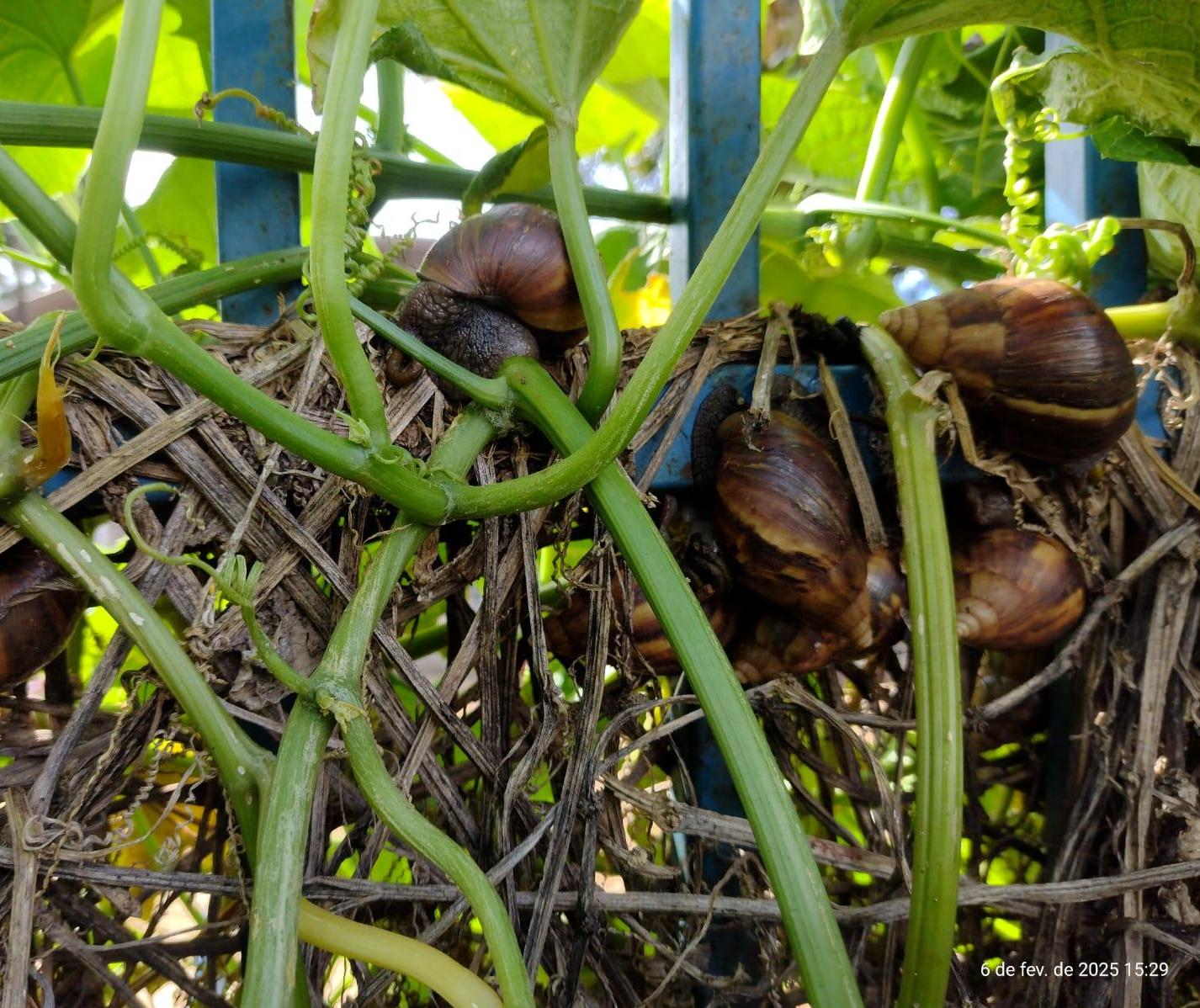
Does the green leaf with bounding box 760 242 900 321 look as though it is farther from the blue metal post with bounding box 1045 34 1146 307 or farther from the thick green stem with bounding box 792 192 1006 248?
the blue metal post with bounding box 1045 34 1146 307

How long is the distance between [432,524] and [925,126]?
913mm

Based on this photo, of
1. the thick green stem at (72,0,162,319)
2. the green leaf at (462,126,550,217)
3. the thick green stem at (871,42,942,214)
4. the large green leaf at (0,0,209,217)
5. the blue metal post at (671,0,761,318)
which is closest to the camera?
the thick green stem at (72,0,162,319)

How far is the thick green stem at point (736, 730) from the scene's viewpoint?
1.32 ft

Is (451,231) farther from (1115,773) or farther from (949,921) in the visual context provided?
(1115,773)

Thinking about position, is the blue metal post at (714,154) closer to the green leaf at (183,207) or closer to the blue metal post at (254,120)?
the blue metal post at (254,120)

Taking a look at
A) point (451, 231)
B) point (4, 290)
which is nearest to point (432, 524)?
point (451, 231)

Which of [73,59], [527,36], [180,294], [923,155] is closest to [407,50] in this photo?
[527,36]

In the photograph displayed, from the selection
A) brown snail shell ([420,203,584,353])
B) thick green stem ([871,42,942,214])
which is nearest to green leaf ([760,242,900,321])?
thick green stem ([871,42,942,214])

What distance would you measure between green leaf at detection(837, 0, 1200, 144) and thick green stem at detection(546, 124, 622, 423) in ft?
0.67

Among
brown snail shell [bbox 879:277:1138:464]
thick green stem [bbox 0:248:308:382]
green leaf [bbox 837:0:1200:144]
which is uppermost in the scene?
green leaf [bbox 837:0:1200:144]

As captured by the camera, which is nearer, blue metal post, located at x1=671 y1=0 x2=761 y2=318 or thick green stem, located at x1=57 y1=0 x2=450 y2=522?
thick green stem, located at x1=57 y1=0 x2=450 y2=522

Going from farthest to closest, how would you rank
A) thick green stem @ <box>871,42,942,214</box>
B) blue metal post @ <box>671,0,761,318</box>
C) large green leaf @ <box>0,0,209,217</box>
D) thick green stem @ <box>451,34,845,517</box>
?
thick green stem @ <box>871,42,942,214</box>
large green leaf @ <box>0,0,209,217</box>
blue metal post @ <box>671,0,761,318</box>
thick green stem @ <box>451,34,845,517</box>

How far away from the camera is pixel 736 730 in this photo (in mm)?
427

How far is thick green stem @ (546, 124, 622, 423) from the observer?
0.48 meters
